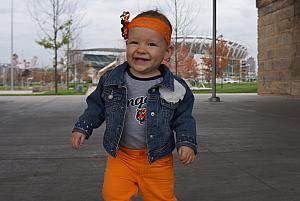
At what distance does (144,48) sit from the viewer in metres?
2.56

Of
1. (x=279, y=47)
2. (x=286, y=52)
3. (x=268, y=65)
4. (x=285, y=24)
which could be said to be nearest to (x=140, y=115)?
(x=286, y=52)

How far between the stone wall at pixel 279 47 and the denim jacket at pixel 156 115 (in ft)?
60.3

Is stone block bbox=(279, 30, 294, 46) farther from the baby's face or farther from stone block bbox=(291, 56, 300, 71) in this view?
the baby's face

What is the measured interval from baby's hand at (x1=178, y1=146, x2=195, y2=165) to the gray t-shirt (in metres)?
0.23

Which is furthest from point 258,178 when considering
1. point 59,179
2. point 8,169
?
point 8,169

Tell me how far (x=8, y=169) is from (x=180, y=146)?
2.98 meters

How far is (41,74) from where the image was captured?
69000 mm

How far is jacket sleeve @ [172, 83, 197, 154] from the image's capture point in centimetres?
262

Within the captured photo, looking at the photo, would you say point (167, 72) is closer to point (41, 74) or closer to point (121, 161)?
point (121, 161)

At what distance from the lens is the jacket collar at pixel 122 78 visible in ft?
8.63

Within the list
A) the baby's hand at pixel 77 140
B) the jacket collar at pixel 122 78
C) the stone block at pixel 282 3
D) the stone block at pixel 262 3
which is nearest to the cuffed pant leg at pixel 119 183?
the baby's hand at pixel 77 140

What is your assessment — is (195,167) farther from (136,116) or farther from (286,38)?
(286,38)

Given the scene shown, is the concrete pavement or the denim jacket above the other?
the denim jacket

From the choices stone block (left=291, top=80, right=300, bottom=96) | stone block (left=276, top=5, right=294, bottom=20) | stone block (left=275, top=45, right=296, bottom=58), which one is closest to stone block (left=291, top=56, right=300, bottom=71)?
stone block (left=275, top=45, right=296, bottom=58)
